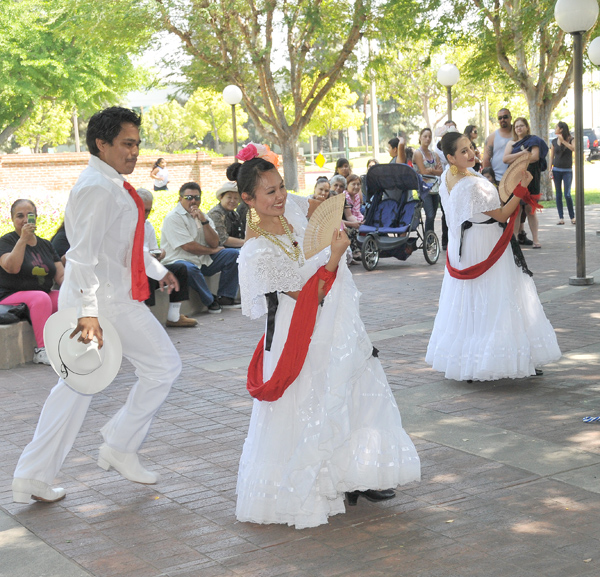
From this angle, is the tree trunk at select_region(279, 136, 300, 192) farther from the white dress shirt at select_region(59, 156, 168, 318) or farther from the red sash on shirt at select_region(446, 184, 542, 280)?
the white dress shirt at select_region(59, 156, 168, 318)

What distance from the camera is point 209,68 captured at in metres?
26.9

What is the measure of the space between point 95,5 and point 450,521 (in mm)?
23375

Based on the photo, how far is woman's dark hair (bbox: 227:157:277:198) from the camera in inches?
173

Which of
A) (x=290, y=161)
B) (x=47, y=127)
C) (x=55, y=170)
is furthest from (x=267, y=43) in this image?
(x=47, y=127)

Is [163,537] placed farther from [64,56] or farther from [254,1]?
[64,56]

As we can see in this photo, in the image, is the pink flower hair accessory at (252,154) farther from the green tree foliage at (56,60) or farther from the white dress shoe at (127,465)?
the green tree foliage at (56,60)

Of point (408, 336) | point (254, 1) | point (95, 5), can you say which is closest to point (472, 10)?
point (254, 1)

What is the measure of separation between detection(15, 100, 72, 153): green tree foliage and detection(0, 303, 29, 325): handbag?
3943 centimetres

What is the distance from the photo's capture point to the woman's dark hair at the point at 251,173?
4.39 meters

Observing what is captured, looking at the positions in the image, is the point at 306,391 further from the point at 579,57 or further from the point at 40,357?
the point at 579,57

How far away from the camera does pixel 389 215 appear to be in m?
13.9

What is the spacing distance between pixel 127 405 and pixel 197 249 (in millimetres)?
6091

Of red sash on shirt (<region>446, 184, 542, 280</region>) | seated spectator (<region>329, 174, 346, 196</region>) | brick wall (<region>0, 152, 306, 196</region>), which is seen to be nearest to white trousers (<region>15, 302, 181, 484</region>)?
red sash on shirt (<region>446, 184, 542, 280</region>)

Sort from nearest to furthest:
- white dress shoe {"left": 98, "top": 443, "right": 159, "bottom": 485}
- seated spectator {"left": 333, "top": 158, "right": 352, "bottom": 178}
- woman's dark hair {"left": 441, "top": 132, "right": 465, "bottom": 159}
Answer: white dress shoe {"left": 98, "top": 443, "right": 159, "bottom": 485}
woman's dark hair {"left": 441, "top": 132, "right": 465, "bottom": 159}
seated spectator {"left": 333, "top": 158, "right": 352, "bottom": 178}
